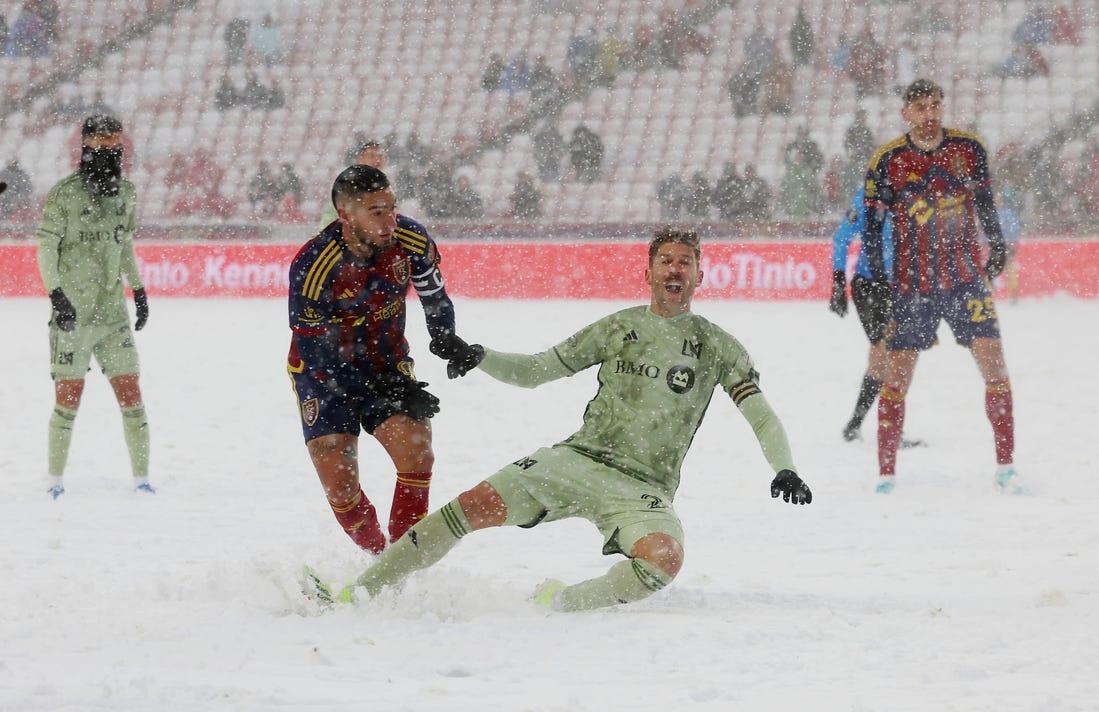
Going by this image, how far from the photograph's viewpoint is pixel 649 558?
448 centimetres

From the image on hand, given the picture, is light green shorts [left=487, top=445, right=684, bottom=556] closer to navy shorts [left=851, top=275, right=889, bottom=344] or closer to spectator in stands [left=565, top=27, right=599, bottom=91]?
navy shorts [left=851, top=275, right=889, bottom=344]

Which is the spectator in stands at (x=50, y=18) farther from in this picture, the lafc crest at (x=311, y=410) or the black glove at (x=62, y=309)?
the lafc crest at (x=311, y=410)

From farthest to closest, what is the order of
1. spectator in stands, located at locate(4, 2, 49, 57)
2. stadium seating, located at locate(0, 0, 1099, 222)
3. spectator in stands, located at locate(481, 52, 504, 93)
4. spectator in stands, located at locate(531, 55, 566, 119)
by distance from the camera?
spectator in stands, located at locate(4, 2, 49, 57) → spectator in stands, located at locate(481, 52, 504, 93) → spectator in stands, located at locate(531, 55, 566, 119) → stadium seating, located at locate(0, 0, 1099, 222)

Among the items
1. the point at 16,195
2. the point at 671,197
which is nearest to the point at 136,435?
the point at 671,197

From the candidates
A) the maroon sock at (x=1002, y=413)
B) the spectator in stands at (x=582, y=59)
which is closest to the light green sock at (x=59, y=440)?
the maroon sock at (x=1002, y=413)

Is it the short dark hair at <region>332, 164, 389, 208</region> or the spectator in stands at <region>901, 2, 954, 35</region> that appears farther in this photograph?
the spectator in stands at <region>901, 2, 954, 35</region>

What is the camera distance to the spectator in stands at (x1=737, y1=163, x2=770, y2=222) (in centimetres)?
1881

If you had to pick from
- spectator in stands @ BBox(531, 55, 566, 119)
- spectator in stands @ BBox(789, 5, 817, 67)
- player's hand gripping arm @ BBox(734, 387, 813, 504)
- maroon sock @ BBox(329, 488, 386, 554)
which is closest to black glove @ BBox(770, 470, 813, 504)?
player's hand gripping arm @ BBox(734, 387, 813, 504)

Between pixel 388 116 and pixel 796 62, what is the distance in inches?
236

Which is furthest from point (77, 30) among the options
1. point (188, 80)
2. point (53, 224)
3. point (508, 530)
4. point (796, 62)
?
point (508, 530)

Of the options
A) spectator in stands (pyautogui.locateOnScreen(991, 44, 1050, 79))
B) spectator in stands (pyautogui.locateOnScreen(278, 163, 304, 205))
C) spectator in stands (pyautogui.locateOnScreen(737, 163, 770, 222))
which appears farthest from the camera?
spectator in stands (pyautogui.locateOnScreen(278, 163, 304, 205))

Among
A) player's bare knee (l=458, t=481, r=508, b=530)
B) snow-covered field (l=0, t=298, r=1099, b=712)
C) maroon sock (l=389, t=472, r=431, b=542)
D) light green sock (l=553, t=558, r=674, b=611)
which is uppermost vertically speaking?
player's bare knee (l=458, t=481, r=508, b=530)

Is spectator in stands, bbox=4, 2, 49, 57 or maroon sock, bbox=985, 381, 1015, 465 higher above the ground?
spectator in stands, bbox=4, 2, 49, 57

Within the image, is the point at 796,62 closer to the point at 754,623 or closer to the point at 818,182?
the point at 818,182
